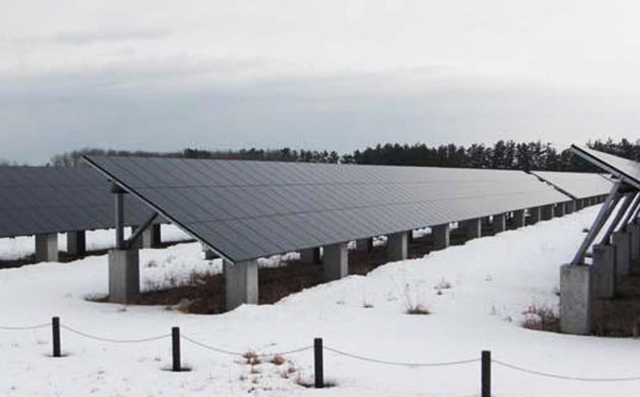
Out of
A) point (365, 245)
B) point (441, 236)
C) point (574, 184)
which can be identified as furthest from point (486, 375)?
point (574, 184)

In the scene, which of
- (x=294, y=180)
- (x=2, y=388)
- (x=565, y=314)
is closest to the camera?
(x=2, y=388)

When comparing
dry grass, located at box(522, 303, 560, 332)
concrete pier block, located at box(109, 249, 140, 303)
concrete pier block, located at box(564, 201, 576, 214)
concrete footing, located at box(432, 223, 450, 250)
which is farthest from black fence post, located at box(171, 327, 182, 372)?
concrete pier block, located at box(564, 201, 576, 214)

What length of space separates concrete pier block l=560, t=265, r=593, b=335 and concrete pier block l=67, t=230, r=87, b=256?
832 inches

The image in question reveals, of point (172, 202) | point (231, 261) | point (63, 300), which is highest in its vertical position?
point (172, 202)

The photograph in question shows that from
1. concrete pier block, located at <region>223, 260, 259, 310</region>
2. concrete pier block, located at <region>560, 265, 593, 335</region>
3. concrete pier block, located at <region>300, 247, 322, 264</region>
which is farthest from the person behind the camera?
concrete pier block, located at <region>300, 247, 322, 264</region>

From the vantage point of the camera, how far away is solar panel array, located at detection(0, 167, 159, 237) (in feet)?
83.1

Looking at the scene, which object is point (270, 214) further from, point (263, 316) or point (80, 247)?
point (80, 247)

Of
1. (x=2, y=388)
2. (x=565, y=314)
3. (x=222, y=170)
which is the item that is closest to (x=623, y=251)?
(x=565, y=314)

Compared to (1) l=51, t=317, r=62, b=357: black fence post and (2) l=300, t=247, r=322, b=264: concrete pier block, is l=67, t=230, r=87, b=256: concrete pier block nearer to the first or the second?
(2) l=300, t=247, r=322, b=264: concrete pier block

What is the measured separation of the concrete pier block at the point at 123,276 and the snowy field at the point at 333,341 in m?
0.84

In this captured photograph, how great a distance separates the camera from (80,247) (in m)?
29.0

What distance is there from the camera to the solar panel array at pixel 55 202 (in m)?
25.3

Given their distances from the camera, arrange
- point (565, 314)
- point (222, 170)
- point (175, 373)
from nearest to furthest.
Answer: point (175, 373) < point (565, 314) < point (222, 170)

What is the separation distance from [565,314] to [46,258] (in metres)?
19.5
